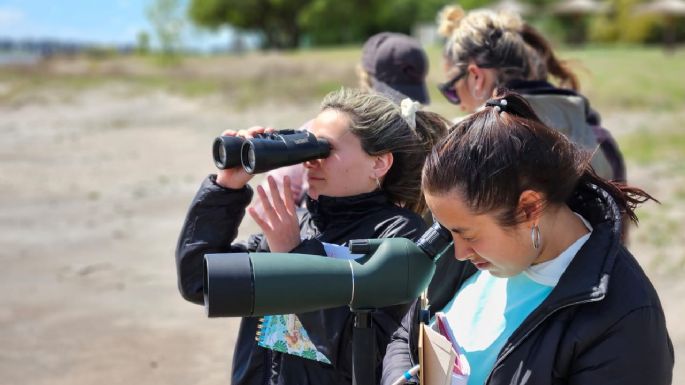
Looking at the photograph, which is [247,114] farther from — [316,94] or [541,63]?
[541,63]

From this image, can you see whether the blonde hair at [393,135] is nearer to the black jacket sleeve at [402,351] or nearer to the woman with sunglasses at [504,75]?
the black jacket sleeve at [402,351]

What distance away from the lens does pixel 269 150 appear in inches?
80.4

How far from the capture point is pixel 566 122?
10.7ft

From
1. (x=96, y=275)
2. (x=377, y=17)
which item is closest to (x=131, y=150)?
(x=96, y=275)

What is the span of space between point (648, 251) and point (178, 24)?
30069 mm

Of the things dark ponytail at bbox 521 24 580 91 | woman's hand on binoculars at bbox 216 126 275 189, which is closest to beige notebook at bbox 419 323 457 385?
woman's hand on binoculars at bbox 216 126 275 189

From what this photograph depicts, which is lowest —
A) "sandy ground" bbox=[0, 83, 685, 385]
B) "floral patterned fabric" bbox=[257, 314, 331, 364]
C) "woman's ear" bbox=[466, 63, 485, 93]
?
"sandy ground" bbox=[0, 83, 685, 385]

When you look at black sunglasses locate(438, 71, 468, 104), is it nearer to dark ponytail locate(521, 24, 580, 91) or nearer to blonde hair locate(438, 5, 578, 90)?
blonde hair locate(438, 5, 578, 90)

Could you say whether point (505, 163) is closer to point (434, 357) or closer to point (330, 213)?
point (434, 357)

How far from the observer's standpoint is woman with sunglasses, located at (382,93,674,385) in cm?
157

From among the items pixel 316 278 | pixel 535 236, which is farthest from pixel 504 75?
pixel 316 278

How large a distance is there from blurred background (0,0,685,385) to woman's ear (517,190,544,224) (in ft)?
7.99

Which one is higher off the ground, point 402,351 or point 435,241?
point 435,241

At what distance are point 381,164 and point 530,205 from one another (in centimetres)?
69
